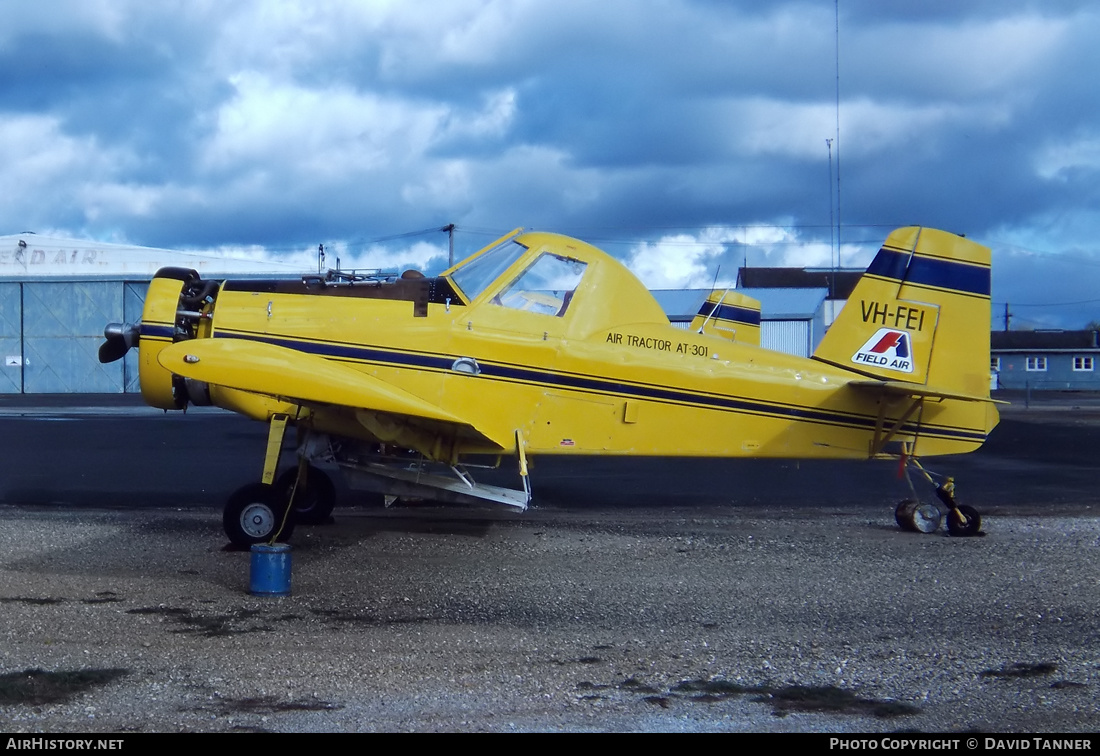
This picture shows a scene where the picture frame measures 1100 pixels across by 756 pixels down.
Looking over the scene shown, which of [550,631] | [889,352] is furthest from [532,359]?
[889,352]

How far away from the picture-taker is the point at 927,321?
33.5ft

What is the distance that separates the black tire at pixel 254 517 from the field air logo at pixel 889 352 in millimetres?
5791

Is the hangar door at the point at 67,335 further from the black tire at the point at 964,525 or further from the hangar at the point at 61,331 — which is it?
the black tire at the point at 964,525

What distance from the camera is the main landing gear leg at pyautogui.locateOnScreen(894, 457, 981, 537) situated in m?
10.1

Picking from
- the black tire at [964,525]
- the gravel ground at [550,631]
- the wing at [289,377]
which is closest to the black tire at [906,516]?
the gravel ground at [550,631]

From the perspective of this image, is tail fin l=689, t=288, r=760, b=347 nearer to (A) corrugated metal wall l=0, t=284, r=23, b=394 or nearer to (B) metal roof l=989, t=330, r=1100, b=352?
(A) corrugated metal wall l=0, t=284, r=23, b=394

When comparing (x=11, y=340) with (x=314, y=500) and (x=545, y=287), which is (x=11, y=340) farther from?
(x=545, y=287)

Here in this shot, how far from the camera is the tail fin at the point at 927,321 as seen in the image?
10.2 m

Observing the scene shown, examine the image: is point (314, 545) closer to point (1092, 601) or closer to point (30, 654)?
point (30, 654)

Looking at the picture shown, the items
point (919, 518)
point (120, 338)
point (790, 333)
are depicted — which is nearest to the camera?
point (120, 338)

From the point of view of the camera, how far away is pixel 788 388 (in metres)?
9.55

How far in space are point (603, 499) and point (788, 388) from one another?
4.19 m

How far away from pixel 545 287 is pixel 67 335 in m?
39.8

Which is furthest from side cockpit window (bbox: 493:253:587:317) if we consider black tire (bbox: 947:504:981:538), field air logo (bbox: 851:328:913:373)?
black tire (bbox: 947:504:981:538)
